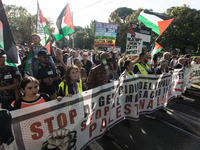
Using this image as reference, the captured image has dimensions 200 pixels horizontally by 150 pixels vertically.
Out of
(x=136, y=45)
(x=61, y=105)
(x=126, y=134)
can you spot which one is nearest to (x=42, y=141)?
(x=61, y=105)

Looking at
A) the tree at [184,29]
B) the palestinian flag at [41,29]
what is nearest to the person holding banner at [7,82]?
the palestinian flag at [41,29]

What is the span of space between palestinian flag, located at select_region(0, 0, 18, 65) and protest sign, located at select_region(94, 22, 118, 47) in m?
3.99

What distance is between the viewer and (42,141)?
179 cm

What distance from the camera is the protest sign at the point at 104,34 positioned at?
19.2 feet

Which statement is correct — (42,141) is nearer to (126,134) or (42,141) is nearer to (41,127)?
(41,127)

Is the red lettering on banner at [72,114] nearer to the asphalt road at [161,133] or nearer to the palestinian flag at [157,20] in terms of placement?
the asphalt road at [161,133]

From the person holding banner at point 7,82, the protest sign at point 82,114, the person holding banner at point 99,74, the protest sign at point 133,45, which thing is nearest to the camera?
the protest sign at point 82,114

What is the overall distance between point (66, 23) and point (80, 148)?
4.88m

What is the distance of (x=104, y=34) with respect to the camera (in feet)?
19.7

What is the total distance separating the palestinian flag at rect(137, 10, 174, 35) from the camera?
16.8 feet

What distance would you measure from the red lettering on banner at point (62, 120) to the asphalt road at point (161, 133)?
109 cm

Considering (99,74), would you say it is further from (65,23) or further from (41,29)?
(41,29)

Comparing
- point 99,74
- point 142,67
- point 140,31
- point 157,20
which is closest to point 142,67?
point 142,67

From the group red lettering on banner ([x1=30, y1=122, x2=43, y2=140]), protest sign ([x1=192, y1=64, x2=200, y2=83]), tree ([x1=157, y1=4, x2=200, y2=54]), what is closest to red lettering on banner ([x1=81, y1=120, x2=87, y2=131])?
red lettering on banner ([x1=30, y1=122, x2=43, y2=140])
